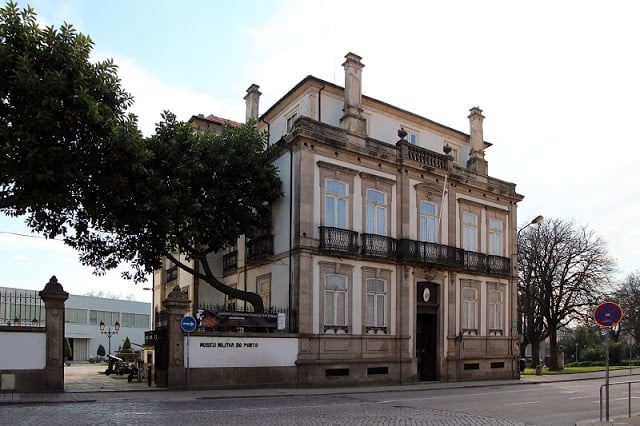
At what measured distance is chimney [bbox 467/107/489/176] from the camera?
35.5 meters

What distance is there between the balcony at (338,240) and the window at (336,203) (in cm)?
50

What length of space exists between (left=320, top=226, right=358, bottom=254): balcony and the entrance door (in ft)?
18.7

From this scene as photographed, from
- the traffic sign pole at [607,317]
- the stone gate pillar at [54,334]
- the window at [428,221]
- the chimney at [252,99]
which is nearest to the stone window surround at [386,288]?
the window at [428,221]

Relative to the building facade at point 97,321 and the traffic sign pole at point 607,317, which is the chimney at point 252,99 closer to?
the traffic sign pole at point 607,317

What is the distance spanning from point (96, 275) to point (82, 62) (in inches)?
400

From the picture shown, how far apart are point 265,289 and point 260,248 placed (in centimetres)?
184

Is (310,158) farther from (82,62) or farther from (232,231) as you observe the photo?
(82,62)

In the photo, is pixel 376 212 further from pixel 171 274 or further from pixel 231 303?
pixel 171 274

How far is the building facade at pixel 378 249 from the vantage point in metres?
26.7

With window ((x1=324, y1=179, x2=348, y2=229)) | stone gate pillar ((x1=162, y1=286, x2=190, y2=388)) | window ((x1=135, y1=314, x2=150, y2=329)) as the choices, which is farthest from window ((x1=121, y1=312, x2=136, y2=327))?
stone gate pillar ((x1=162, y1=286, x2=190, y2=388))

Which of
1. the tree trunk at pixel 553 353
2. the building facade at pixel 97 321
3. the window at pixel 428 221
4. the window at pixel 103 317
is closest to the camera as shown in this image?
the window at pixel 428 221

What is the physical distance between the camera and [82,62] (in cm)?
1956

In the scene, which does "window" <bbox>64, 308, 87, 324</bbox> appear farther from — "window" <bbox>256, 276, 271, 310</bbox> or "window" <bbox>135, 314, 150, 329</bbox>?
"window" <bbox>256, 276, 271, 310</bbox>

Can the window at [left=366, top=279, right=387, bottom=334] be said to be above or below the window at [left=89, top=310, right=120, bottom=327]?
above
